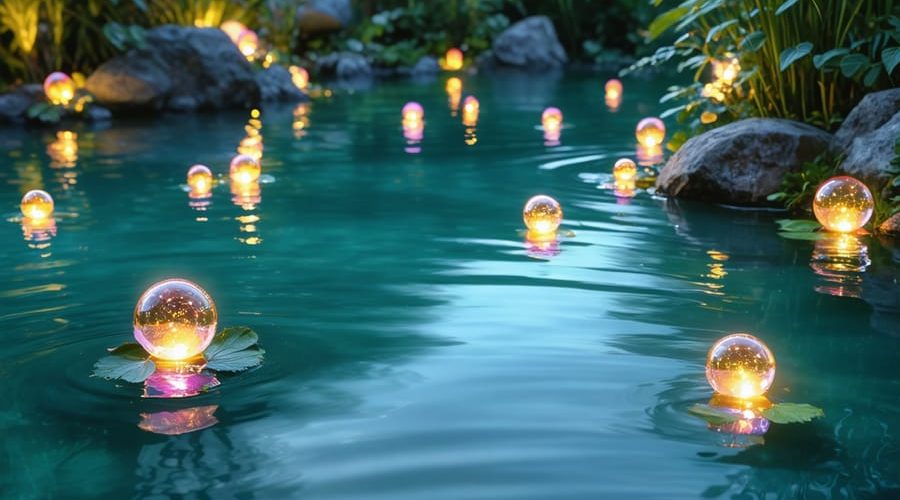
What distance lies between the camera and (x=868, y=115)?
5816 millimetres

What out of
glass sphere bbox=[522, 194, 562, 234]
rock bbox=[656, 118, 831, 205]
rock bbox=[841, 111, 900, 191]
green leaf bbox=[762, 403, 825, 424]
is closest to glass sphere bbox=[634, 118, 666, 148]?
rock bbox=[656, 118, 831, 205]

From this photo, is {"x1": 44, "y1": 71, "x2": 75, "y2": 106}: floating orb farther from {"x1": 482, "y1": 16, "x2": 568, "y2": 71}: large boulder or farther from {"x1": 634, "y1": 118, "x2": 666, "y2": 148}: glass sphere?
{"x1": 482, "y1": 16, "x2": 568, "y2": 71}: large boulder

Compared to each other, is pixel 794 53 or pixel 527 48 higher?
pixel 527 48

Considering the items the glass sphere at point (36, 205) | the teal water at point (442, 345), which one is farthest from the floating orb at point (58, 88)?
the glass sphere at point (36, 205)

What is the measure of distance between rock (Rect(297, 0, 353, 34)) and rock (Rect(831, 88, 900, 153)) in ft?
46.5

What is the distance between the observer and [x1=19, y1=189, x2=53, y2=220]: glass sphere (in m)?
5.95

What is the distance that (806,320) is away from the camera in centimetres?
396

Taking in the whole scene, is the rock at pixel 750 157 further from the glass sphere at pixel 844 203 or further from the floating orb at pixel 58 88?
the floating orb at pixel 58 88

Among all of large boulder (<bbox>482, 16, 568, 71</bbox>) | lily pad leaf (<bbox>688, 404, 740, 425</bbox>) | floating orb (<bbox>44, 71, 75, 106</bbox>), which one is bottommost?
lily pad leaf (<bbox>688, 404, 740, 425</bbox>)

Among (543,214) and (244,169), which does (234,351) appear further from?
(244,169)

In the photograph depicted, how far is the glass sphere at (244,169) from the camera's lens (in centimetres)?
706

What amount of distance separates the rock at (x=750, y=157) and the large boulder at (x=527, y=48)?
1493cm

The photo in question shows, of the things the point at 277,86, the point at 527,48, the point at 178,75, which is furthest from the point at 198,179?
the point at 527,48

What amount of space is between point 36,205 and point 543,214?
9.19 feet
